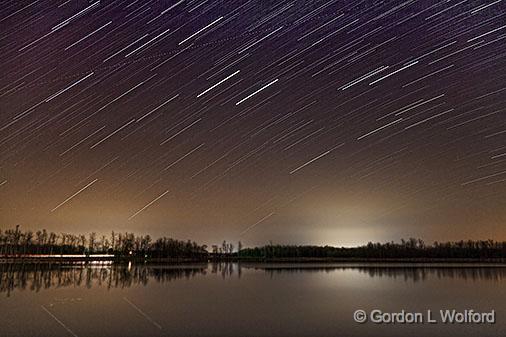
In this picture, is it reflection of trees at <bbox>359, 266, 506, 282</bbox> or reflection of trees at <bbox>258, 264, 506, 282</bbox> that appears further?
reflection of trees at <bbox>258, 264, 506, 282</bbox>

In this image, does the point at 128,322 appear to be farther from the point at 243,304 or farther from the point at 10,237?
the point at 10,237

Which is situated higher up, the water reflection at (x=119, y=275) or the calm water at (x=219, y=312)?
the water reflection at (x=119, y=275)

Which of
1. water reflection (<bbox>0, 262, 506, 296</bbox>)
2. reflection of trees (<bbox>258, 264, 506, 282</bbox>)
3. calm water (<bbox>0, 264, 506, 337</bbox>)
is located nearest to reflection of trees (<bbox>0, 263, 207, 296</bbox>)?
water reflection (<bbox>0, 262, 506, 296</bbox>)

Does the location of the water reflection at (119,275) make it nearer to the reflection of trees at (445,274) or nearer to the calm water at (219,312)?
the reflection of trees at (445,274)

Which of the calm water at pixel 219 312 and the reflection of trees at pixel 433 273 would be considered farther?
the reflection of trees at pixel 433 273

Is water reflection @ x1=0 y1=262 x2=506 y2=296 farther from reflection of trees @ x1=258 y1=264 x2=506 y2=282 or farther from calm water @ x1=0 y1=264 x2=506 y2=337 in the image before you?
calm water @ x1=0 y1=264 x2=506 y2=337

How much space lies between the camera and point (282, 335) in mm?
15477

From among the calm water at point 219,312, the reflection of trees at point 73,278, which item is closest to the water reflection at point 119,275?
the reflection of trees at point 73,278

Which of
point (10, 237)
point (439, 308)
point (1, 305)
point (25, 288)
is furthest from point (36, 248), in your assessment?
point (439, 308)

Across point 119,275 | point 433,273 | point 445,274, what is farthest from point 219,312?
point 433,273

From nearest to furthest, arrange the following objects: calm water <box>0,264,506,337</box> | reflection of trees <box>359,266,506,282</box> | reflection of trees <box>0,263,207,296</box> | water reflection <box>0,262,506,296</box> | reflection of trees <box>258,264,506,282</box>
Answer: calm water <box>0,264,506,337</box> → reflection of trees <box>0,263,207,296</box> → water reflection <box>0,262,506,296</box> → reflection of trees <box>359,266,506,282</box> → reflection of trees <box>258,264,506,282</box>

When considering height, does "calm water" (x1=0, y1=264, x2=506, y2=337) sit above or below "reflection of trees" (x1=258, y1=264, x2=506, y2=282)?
below

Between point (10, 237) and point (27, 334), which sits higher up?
point (10, 237)

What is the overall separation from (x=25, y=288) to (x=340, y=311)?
2241 centimetres
